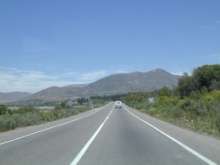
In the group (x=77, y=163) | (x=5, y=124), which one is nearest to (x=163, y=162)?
(x=77, y=163)

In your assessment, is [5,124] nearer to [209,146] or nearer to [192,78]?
[209,146]

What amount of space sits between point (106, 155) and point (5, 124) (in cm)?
2430

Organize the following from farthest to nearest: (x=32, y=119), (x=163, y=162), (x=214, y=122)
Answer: (x=32, y=119), (x=214, y=122), (x=163, y=162)

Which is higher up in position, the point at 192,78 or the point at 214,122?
the point at 192,78

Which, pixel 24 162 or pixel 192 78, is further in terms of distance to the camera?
pixel 192 78

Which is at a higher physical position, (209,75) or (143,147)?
(209,75)

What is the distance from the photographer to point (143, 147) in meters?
17.7

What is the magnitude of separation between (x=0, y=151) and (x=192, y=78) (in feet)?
344


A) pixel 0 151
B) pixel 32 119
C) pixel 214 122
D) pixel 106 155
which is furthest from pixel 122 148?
pixel 32 119

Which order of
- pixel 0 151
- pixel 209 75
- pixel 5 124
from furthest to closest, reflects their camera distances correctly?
1. pixel 209 75
2. pixel 5 124
3. pixel 0 151

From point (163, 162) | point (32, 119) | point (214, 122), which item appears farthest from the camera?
point (32, 119)

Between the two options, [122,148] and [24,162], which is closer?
[24,162]

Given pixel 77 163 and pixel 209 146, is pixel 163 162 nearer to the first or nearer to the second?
pixel 77 163

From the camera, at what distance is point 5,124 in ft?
124
